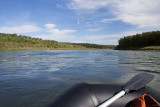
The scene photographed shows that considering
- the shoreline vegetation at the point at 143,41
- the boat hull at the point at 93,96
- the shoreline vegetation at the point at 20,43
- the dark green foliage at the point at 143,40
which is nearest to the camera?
the boat hull at the point at 93,96

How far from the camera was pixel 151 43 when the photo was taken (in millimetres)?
59344

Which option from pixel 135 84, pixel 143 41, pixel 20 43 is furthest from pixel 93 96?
pixel 20 43

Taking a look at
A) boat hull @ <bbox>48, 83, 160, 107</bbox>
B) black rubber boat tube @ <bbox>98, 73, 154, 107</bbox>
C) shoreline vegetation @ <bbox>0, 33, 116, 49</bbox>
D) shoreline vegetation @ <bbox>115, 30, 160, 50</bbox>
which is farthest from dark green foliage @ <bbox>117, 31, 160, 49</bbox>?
boat hull @ <bbox>48, 83, 160, 107</bbox>

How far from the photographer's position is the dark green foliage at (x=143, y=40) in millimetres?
56844

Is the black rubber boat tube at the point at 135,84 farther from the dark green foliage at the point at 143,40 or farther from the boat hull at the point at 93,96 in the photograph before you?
the dark green foliage at the point at 143,40

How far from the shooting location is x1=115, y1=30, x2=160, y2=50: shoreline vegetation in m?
56.0

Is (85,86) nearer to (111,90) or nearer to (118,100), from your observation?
(111,90)

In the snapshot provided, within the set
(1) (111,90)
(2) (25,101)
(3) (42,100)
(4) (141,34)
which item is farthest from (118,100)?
(4) (141,34)

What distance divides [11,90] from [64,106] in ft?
9.31

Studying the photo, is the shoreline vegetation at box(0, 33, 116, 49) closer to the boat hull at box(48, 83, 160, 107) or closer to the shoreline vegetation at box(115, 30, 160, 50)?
the shoreline vegetation at box(115, 30, 160, 50)

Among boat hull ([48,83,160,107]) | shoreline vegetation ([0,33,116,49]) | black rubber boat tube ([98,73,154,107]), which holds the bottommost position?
boat hull ([48,83,160,107])

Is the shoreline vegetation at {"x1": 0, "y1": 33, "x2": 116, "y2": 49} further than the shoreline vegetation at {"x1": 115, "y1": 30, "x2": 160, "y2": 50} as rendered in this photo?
Yes

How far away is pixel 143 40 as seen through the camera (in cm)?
6222

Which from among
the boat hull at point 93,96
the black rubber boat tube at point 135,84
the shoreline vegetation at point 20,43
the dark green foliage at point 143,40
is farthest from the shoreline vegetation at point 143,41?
the boat hull at point 93,96
